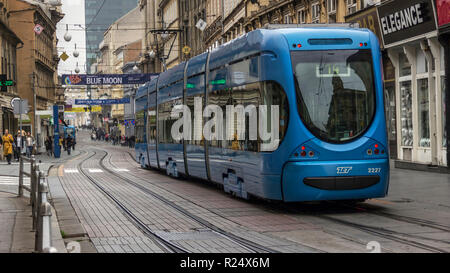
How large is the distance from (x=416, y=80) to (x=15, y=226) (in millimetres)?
15417

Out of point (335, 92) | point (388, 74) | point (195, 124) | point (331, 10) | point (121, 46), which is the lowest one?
point (195, 124)

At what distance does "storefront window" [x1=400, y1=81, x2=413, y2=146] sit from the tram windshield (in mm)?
11994

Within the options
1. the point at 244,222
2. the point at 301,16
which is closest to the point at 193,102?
the point at 244,222

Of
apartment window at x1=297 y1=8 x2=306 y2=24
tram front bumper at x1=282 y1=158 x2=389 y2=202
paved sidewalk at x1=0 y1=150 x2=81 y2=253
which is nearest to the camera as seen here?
paved sidewalk at x1=0 y1=150 x2=81 y2=253

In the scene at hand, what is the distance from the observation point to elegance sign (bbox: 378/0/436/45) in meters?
21.8

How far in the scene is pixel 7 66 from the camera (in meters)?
53.2

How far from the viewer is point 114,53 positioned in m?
137

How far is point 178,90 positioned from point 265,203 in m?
7.25

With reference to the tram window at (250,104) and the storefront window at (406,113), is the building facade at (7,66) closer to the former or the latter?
the storefront window at (406,113)

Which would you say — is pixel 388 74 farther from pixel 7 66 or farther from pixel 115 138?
pixel 115 138

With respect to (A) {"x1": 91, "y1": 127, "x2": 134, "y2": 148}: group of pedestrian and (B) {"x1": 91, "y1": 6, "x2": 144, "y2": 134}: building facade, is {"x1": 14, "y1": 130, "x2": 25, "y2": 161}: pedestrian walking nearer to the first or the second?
(A) {"x1": 91, "y1": 127, "x2": 134, "y2": 148}: group of pedestrian

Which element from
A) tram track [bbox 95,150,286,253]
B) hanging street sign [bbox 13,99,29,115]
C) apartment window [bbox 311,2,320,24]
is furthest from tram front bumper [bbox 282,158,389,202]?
hanging street sign [bbox 13,99,29,115]

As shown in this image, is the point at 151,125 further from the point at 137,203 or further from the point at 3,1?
the point at 3,1

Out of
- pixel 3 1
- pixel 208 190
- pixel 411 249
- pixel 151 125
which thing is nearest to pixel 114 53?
pixel 3 1
